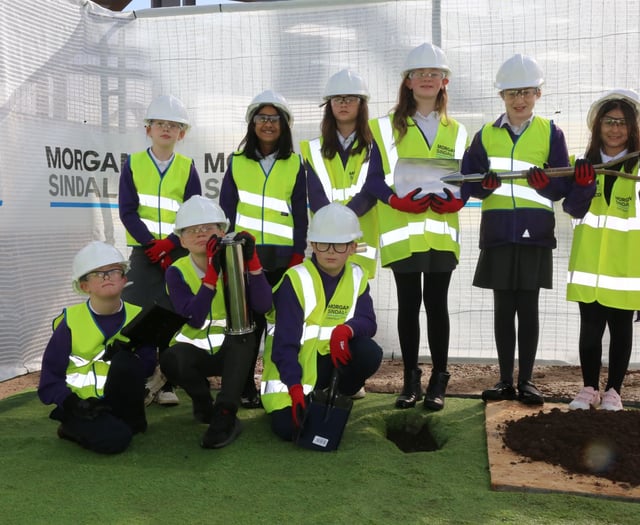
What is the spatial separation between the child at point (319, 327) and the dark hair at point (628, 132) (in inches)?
53.2

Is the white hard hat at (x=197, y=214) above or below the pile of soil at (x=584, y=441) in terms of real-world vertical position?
above

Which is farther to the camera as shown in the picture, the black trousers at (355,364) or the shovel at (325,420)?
the black trousers at (355,364)

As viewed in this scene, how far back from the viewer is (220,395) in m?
3.75

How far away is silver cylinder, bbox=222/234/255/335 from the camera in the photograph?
3.58m

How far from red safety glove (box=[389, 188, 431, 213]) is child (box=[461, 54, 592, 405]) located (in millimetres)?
272

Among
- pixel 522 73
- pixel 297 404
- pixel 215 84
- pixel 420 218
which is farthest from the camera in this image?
pixel 215 84

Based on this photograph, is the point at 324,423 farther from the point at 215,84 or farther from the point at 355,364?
the point at 215,84

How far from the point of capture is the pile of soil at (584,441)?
10.5 feet

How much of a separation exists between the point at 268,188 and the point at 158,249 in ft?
2.43

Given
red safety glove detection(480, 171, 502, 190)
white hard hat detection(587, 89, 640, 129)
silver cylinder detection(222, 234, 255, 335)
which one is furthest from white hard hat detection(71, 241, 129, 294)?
white hard hat detection(587, 89, 640, 129)

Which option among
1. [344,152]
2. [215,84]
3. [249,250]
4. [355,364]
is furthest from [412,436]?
[215,84]

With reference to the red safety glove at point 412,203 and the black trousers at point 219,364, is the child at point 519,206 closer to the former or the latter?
the red safety glove at point 412,203

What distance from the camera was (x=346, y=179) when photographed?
4359 mm

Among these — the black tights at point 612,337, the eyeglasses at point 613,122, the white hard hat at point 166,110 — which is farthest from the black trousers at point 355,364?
the white hard hat at point 166,110
